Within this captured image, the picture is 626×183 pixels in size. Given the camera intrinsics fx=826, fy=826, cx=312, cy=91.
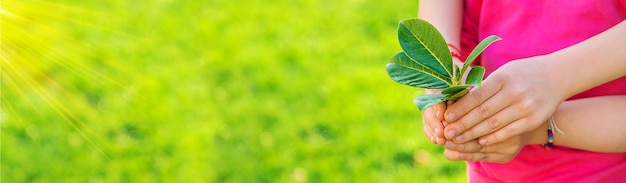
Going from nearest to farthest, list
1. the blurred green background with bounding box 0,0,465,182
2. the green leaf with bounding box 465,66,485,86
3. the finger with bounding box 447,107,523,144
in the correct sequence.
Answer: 1. the green leaf with bounding box 465,66,485,86
2. the finger with bounding box 447,107,523,144
3. the blurred green background with bounding box 0,0,465,182

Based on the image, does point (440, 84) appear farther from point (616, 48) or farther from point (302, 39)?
point (302, 39)

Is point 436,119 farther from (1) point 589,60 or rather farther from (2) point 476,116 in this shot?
(1) point 589,60

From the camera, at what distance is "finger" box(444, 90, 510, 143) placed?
4.44ft

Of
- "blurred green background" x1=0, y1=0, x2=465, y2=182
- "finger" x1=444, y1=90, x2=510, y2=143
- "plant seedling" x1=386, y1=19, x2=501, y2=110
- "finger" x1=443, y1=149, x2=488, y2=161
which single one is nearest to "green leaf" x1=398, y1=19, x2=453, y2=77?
"plant seedling" x1=386, y1=19, x2=501, y2=110

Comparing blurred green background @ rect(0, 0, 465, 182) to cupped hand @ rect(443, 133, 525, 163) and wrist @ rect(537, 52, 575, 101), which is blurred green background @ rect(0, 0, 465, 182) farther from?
wrist @ rect(537, 52, 575, 101)

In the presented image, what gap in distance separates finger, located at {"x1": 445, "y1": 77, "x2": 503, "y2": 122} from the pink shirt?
0.55ft

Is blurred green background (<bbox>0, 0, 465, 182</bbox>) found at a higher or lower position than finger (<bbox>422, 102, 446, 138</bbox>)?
higher

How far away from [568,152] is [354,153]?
1.75 m

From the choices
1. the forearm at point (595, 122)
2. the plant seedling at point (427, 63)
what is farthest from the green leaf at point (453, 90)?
the forearm at point (595, 122)

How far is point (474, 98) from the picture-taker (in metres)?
1.36

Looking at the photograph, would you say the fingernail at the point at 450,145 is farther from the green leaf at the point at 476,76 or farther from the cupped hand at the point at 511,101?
the green leaf at the point at 476,76

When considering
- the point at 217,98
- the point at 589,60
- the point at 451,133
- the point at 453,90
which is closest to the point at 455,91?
Result: the point at 453,90

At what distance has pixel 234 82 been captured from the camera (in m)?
3.74

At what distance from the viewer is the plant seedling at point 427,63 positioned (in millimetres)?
1271
